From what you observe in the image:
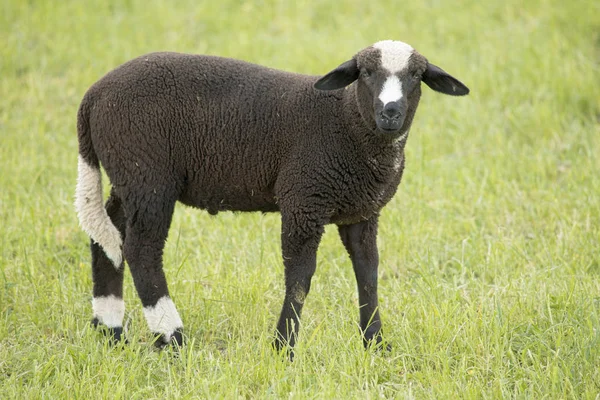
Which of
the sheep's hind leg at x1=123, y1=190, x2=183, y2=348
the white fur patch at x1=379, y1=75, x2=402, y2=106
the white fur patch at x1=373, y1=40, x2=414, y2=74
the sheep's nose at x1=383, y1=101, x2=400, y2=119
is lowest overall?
the sheep's hind leg at x1=123, y1=190, x2=183, y2=348

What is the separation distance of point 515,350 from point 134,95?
284cm

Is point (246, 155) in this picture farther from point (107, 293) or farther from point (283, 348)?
point (107, 293)

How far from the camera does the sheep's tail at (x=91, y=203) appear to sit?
5082 mm

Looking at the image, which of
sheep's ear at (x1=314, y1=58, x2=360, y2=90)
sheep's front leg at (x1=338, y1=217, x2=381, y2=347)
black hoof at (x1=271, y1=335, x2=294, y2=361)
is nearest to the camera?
black hoof at (x1=271, y1=335, x2=294, y2=361)

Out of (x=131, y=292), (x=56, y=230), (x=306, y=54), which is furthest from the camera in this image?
(x=306, y=54)

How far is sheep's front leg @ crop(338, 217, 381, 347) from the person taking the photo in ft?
16.5

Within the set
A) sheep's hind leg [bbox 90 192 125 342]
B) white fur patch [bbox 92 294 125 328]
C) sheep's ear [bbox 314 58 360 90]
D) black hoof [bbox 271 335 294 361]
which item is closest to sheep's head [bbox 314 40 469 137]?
sheep's ear [bbox 314 58 360 90]

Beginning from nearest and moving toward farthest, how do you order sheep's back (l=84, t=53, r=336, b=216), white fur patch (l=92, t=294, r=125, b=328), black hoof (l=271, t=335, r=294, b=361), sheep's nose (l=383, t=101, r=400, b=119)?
sheep's nose (l=383, t=101, r=400, b=119)
black hoof (l=271, t=335, r=294, b=361)
sheep's back (l=84, t=53, r=336, b=216)
white fur patch (l=92, t=294, r=125, b=328)

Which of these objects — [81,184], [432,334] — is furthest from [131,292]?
[432,334]

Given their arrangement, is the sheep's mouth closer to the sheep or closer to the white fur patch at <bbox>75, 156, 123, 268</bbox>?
the sheep

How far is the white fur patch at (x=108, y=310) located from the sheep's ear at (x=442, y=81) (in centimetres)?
252

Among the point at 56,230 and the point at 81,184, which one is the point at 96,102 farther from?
the point at 56,230

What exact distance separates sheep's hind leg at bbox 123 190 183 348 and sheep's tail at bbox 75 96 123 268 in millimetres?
164

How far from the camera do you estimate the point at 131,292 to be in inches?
226
